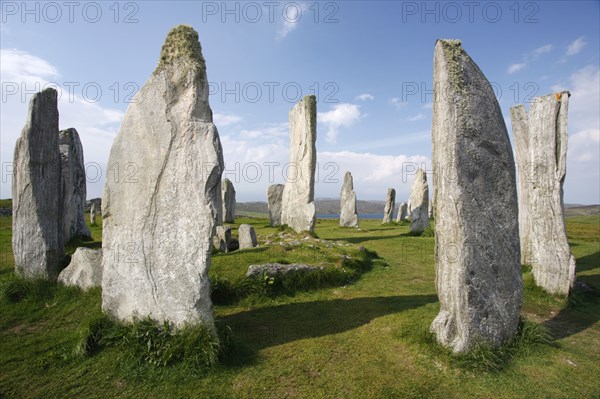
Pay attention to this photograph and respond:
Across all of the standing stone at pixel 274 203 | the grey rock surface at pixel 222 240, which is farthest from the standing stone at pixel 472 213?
the standing stone at pixel 274 203

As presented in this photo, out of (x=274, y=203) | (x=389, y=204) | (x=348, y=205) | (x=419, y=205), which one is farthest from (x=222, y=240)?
(x=389, y=204)

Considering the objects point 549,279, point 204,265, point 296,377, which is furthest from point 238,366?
point 549,279

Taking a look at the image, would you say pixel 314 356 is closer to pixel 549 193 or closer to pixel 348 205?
pixel 549 193

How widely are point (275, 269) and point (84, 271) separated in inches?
169

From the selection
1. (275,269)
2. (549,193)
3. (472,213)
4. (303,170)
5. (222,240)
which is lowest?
(275,269)

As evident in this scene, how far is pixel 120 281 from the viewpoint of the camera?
18.7 feet

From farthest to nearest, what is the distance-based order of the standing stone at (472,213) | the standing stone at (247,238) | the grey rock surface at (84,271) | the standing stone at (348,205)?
the standing stone at (348,205) → the standing stone at (247,238) → the grey rock surface at (84,271) → the standing stone at (472,213)

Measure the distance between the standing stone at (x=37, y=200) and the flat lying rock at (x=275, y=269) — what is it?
15.9ft

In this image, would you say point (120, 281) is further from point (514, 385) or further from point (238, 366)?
point (514, 385)

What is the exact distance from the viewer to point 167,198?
5441mm

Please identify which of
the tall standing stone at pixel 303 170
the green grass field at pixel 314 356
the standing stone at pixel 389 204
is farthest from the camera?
the standing stone at pixel 389 204

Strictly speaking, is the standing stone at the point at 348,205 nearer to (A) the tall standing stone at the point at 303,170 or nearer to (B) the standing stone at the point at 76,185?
(A) the tall standing stone at the point at 303,170

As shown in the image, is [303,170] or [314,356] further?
[303,170]

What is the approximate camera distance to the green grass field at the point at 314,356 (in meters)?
4.42
